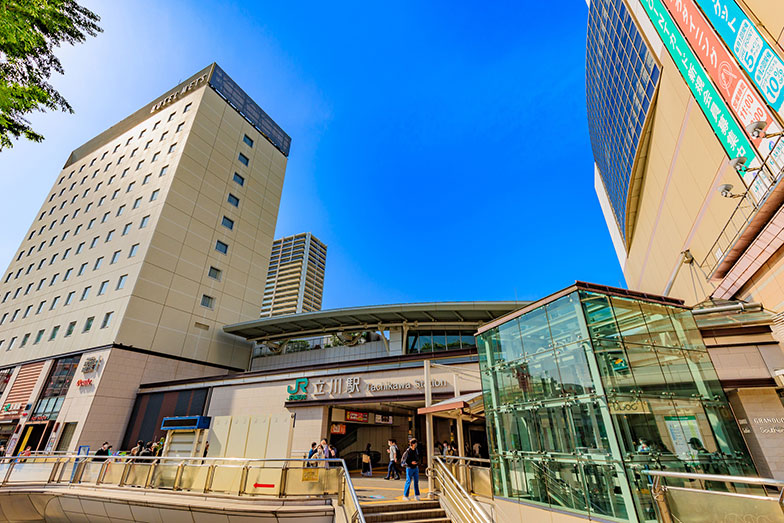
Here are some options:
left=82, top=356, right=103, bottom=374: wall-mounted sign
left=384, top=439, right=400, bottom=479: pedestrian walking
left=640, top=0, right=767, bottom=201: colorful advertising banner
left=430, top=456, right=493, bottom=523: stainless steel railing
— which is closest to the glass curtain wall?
left=430, top=456, right=493, bottom=523: stainless steel railing

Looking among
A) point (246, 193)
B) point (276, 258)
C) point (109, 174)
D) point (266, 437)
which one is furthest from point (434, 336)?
point (276, 258)

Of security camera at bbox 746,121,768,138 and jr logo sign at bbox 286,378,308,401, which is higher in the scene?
security camera at bbox 746,121,768,138

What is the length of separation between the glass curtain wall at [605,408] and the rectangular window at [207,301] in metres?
28.4

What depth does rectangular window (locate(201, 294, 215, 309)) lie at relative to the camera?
31.3m

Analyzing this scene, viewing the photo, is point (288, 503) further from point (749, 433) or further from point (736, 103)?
point (736, 103)

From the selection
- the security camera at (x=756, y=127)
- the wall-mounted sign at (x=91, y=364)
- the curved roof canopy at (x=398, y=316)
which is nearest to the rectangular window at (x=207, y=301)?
the curved roof canopy at (x=398, y=316)

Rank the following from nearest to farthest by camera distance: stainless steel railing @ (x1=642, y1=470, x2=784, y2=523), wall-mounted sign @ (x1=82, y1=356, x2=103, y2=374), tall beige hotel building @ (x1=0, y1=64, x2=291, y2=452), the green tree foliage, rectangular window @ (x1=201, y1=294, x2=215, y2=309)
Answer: stainless steel railing @ (x1=642, y1=470, x2=784, y2=523) < the green tree foliage < wall-mounted sign @ (x1=82, y1=356, x2=103, y2=374) < tall beige hotel building @ (x1=0, y1=64, x2=291, y2=452) < rectangular window @ (x1=201, y1=294, x2=215, y2=309)

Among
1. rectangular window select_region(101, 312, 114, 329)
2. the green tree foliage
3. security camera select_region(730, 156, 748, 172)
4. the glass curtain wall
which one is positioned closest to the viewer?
the green tree foliage

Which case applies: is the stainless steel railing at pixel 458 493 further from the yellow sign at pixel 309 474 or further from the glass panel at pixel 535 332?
the glass panel at pixel 535 332

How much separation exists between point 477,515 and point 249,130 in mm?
44465

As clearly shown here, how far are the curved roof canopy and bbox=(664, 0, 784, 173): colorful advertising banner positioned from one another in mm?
15325

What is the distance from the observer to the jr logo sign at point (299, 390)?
1830 centimetres

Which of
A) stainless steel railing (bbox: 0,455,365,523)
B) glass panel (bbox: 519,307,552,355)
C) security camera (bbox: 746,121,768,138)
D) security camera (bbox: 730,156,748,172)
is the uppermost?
security camera (bbox: 730,156,748,172)

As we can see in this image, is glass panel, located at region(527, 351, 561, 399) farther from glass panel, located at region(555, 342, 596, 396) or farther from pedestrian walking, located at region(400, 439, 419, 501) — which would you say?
pedestrian walking, located at region(400, 439, 419, 501)
